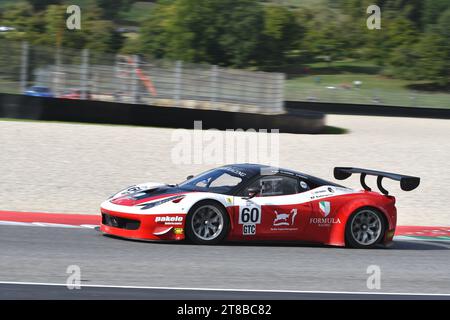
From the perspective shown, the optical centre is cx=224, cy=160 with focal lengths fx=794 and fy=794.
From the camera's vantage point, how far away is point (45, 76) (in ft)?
63.2

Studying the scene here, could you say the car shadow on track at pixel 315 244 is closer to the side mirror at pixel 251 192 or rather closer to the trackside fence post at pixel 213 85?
the side mirror at pixel 251 192

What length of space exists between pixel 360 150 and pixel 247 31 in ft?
139

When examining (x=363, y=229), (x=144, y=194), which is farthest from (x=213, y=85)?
(x=144, y=194)

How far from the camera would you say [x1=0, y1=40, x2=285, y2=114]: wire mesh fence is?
1922cm

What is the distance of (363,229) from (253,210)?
1563 millimetres

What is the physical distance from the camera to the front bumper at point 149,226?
9023 mm

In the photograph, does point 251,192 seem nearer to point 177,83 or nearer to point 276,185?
point 276,185

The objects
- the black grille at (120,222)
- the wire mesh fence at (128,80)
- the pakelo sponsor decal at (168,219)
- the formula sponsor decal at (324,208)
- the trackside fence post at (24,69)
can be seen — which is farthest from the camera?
the wire mesh fence at (128,80)

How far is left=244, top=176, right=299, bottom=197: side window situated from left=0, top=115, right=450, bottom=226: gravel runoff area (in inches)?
127

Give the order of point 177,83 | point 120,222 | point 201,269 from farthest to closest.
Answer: point 177,83 < point 120,222 < point 201,269

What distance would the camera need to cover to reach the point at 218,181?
31.9ft

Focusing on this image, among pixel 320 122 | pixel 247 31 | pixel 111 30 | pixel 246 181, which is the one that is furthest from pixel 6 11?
pixel 246 181

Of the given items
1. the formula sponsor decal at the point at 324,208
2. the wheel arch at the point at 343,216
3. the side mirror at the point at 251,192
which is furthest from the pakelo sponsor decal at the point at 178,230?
the wheel arch at the point at 343,216

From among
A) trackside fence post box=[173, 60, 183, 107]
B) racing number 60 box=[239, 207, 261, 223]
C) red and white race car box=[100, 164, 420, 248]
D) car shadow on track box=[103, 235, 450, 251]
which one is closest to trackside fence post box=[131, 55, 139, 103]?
trackside fence post box=[173, 60, 183, 107]
